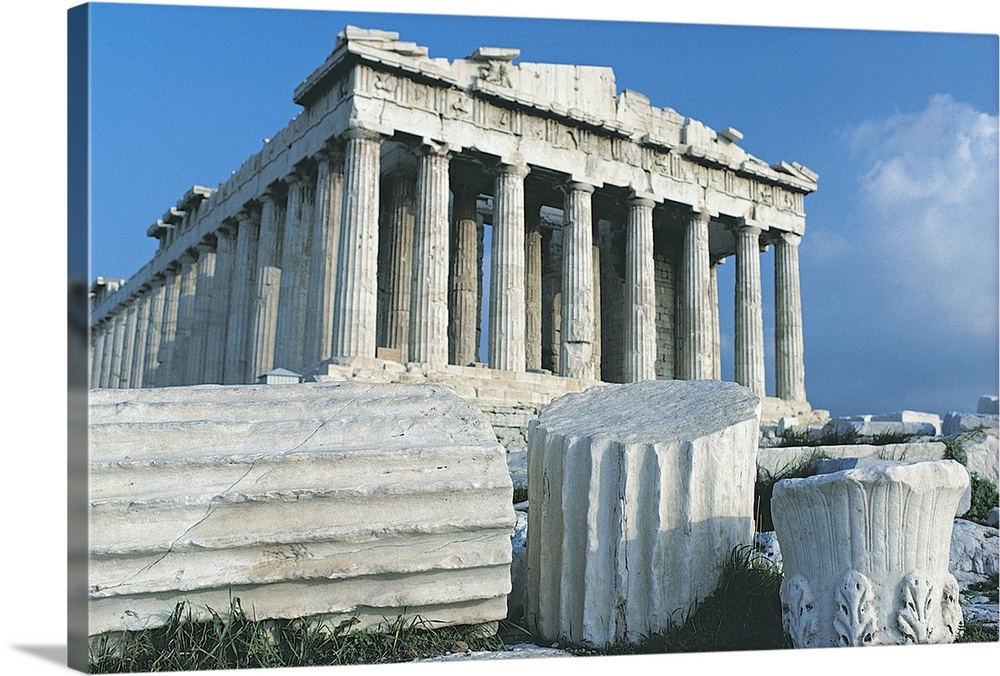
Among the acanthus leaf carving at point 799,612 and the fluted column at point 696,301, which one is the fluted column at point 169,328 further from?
the acanthus leaf carving at point 799,612

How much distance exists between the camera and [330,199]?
1983 centimetres

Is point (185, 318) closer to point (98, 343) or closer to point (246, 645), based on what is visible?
point (98, 343)

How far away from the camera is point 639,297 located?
22.4 metres

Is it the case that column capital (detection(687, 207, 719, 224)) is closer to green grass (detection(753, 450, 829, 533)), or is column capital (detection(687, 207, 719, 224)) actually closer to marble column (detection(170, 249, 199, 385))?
marble column (detection(170, 249, 199, 385))

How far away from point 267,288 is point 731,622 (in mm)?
18614

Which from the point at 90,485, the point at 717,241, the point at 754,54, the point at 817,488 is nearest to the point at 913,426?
the point at 754,54

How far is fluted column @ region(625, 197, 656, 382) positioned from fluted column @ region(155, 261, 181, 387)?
12978 mm

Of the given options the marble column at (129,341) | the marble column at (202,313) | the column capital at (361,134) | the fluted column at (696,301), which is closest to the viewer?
the column capital at (361,134)

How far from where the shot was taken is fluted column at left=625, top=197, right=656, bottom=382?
2216 centimetres

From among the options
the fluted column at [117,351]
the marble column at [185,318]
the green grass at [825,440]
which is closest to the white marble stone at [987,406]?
the green grass at [825,440]

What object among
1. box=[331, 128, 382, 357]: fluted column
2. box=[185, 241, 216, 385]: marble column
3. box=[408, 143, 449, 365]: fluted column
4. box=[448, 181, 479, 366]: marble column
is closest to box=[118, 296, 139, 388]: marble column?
box=[185, 241, 216, 385]: marble column

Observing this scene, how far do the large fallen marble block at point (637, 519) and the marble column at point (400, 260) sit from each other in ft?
53.3

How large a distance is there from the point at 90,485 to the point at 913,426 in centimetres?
1096

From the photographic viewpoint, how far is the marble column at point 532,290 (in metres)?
23.6
